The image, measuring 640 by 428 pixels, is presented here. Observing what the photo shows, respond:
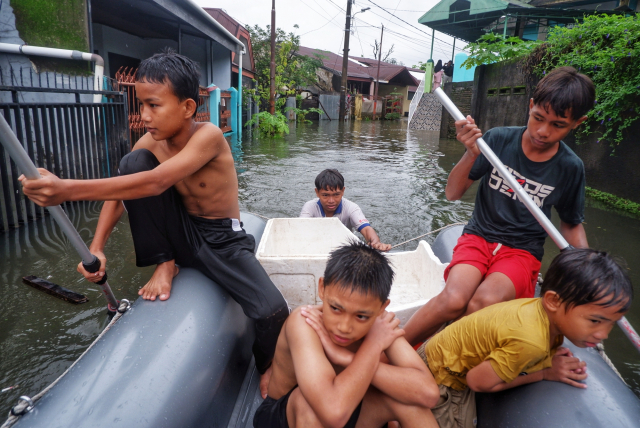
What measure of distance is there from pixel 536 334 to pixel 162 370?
1.27 meters

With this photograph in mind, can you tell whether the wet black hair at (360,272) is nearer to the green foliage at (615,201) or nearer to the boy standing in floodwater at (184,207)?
the boy standing in floodwater at (184,207)

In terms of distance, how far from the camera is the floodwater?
8.28 feet

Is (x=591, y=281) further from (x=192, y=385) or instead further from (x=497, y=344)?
(x=192, y=385)

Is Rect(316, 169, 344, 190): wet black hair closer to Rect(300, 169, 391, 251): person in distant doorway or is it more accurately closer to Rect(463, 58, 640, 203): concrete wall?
Rect(300, 169, 391, 251): person in distant doorway

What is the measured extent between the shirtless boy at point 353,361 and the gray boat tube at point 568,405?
27cm

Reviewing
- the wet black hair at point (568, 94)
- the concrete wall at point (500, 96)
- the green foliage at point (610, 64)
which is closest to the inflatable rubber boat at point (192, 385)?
the wet black hair at point (568, 94)

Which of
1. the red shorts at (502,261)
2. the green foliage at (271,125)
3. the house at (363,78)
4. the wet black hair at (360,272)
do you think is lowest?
the red shorts at (502,261)

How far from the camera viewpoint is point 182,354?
61.7 inches

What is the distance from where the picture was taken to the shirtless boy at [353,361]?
1336 millimetres

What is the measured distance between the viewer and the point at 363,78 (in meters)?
30.0

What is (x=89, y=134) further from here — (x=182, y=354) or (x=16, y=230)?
(x=182, y=354)

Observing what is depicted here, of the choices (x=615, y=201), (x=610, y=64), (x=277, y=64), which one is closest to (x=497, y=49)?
(x=610, y=64)

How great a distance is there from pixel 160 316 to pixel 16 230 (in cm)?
327

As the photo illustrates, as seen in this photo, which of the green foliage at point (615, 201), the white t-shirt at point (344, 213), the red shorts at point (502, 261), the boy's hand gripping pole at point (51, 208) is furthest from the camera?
the green foliage at point (615, 201)
